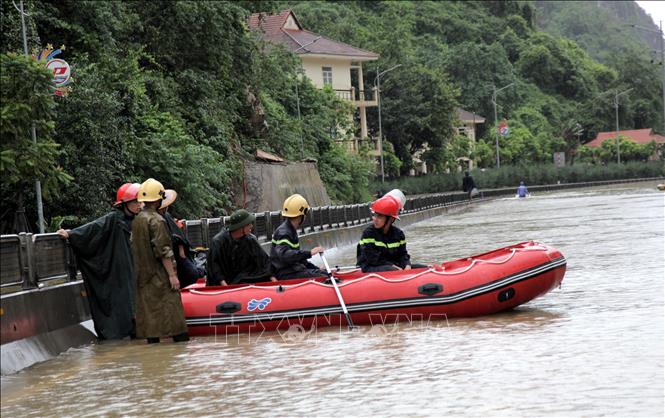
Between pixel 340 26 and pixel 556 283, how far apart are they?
90.9 m

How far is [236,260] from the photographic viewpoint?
599 inches

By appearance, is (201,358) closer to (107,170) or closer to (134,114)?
(107,170)

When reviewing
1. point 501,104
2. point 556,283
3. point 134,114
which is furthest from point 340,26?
point 556,283

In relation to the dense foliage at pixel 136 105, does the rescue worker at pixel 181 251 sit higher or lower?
lower

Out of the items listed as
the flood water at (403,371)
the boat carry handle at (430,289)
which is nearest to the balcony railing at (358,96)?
the boat carry handle at (430,289)

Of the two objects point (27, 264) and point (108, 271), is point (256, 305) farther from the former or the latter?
point (27, 264)

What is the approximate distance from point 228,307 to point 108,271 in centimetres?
144

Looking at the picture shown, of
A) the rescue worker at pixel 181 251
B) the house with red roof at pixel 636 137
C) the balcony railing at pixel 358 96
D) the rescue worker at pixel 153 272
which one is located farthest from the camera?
the house with red roof at pixel 636 137

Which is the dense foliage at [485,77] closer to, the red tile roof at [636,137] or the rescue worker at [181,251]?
the red tile roof at [636,137]

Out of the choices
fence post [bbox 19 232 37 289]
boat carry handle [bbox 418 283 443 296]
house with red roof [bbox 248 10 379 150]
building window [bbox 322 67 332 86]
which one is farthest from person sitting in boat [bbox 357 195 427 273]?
building window [bbox 322 67 332 86]

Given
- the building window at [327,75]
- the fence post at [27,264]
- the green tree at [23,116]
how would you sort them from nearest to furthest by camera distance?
the fence post at [27,264] → the green tree at [23,116] → the building window at [327,75]

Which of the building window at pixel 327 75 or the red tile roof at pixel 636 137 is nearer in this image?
the building window at pixel 327 75

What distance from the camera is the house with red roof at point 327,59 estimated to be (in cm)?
8712

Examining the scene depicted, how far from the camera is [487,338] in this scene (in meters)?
12.3
